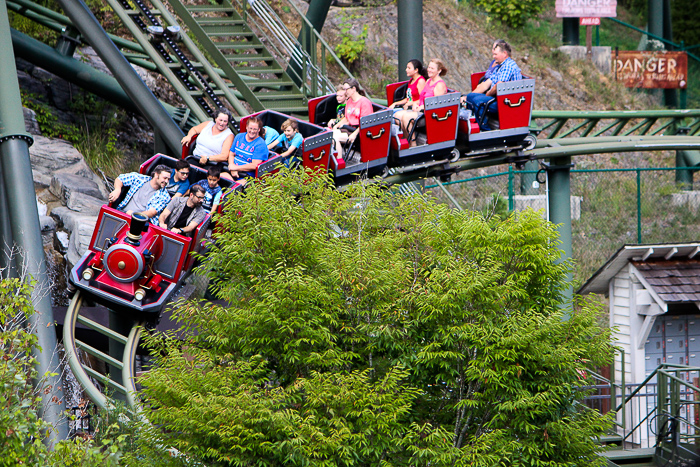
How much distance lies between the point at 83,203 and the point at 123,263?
4.34 meters

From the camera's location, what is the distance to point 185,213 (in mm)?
7582

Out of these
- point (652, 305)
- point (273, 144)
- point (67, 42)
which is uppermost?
point (67, 42)

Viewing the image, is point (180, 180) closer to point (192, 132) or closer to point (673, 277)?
point (192, 132)

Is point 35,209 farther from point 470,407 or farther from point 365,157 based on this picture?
point 470,407

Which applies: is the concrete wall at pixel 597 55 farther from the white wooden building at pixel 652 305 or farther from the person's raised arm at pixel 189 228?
the person's raised arm at pixel 189 228

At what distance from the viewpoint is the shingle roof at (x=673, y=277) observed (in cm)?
950

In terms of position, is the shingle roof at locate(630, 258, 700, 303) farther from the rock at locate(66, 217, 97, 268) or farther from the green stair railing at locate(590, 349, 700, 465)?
the rock at locate(66, 217, 97, 268)

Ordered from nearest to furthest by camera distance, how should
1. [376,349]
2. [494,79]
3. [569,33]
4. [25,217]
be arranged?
1. [376,349]
2. [25,217]
3. [494,79]
4. [569,33]

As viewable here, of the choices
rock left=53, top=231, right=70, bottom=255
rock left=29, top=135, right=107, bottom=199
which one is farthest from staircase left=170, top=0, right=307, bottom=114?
rock left=53, top=231, right=70, bottom=255

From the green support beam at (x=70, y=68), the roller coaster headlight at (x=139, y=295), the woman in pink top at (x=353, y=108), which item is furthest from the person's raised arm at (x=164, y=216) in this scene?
the green support beam at (x=70, y=68)

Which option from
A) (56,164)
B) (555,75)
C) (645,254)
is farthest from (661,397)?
(555,75)

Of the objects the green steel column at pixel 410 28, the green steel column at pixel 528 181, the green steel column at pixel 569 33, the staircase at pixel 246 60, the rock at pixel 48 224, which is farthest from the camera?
the green steel column at pixel 569 33

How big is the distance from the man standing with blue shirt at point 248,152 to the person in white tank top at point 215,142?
0.09 meters

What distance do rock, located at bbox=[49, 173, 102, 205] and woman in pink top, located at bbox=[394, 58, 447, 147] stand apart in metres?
4.87
